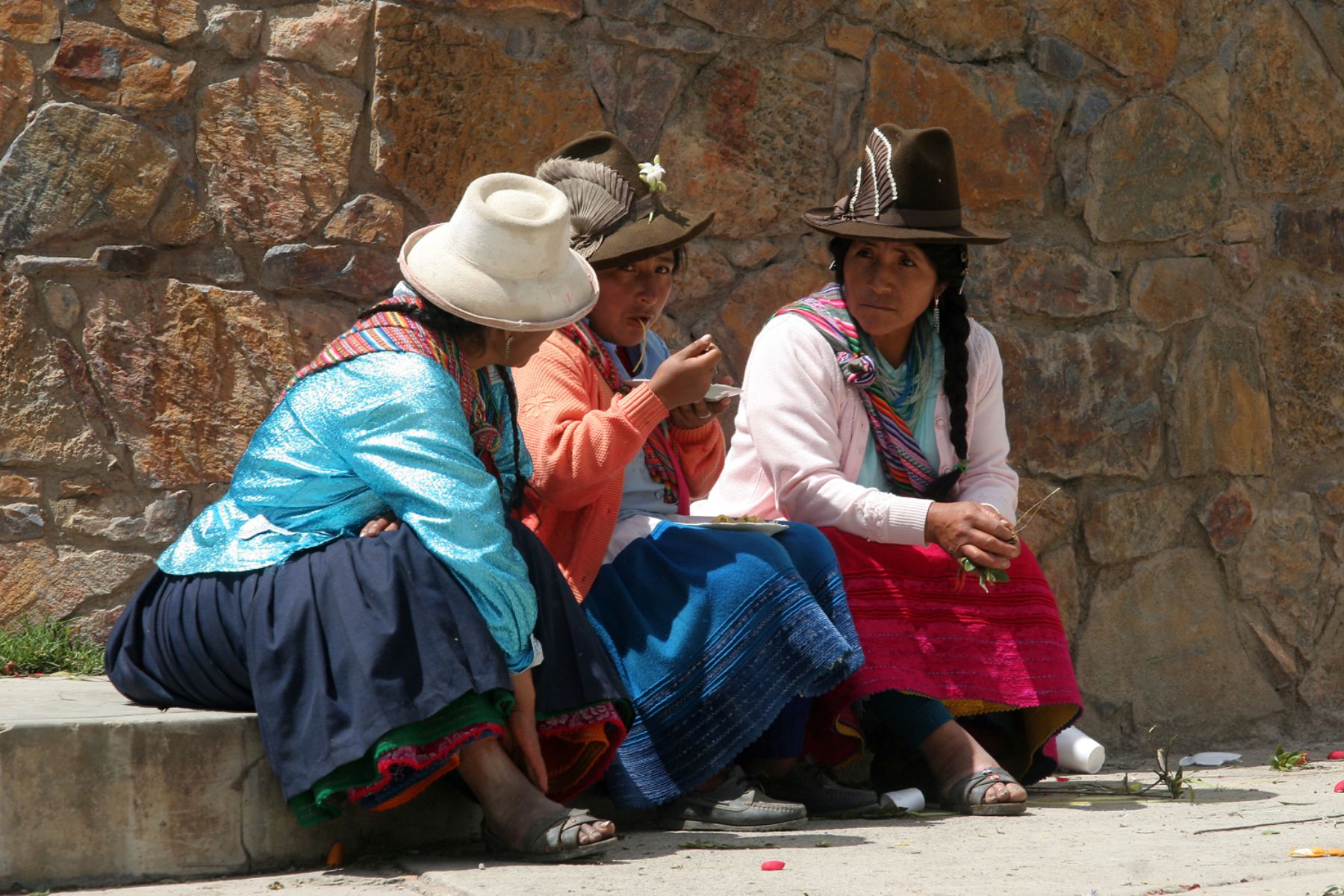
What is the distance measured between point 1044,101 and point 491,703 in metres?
2.82

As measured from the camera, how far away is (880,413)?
11.7ft

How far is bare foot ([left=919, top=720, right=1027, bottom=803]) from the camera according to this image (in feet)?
10.5

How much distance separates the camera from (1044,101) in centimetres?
451

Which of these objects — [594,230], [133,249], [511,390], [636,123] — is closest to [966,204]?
[636,123]

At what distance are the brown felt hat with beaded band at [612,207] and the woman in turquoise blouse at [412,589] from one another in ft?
1.35

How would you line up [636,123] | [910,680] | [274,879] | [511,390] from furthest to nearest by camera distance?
[636,123] → [910,680] → [511,390] → [274,879]

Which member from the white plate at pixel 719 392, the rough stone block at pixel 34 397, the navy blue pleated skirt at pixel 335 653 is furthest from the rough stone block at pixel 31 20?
the white plate at pixel 719 392

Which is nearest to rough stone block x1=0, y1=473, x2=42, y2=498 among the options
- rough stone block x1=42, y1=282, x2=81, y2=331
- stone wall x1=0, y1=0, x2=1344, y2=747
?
stone wall x1=0, y1=0, x2=1344, y2=747

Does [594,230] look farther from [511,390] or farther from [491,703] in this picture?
[491,703]

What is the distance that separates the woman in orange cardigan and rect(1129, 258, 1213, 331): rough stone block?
73.6 inches

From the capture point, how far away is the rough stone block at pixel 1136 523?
4.55 meters

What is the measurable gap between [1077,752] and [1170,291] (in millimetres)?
1727

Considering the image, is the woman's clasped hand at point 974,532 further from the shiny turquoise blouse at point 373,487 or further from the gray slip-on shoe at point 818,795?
the shiny turquoise blouse at point 373,487

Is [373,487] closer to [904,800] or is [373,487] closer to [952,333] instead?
[904,800]
